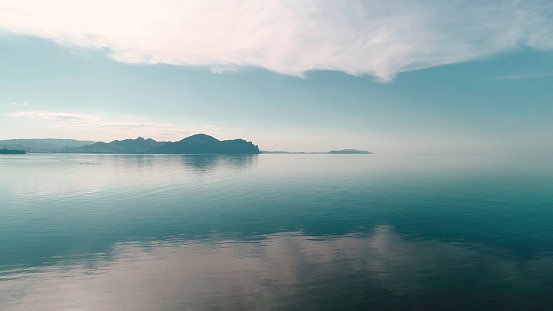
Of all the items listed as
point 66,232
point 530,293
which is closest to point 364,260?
point 530,293

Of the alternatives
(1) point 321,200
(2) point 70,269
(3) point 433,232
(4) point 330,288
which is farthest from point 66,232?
(3) point 433,232

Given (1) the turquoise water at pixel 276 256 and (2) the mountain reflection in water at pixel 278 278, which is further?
(1) the turquoise water at pixel 276 256

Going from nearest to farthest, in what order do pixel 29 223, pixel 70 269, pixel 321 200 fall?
pixel 70 269, pixel 29 223, pixel 321 200

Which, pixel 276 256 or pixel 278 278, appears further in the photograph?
pixel 276 256

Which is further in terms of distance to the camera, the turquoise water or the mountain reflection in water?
the turquoise water

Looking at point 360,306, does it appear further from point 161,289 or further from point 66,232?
point 66,232

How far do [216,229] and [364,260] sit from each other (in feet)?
64.1

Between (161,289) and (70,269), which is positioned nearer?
(161,289)

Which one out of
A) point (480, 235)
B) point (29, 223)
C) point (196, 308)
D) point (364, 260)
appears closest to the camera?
point (196, 308)

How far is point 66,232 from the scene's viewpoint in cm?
3362

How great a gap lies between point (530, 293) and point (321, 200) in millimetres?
36265

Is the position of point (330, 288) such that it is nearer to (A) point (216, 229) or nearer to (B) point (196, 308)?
(B) point (196, 308)

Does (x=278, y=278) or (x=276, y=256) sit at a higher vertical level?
(x=276, y=256)

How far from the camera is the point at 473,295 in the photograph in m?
19.1
